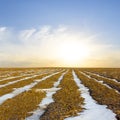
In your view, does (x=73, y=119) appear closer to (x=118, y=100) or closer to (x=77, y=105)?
(x=77, y=105)

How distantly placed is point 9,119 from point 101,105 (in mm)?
6088

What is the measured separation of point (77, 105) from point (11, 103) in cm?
440

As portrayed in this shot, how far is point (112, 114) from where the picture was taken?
47.4ft

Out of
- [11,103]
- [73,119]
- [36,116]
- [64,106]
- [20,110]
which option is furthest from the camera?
[11,103]

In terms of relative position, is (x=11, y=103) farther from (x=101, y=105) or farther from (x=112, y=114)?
(x=112, y=114)

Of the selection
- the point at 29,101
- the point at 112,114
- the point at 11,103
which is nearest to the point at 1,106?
the point at 11,103

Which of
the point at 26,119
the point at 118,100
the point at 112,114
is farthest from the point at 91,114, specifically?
the point at 118,100

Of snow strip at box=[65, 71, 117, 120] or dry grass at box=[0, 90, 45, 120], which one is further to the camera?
dry grass at box=[0, 90, 45, 120]

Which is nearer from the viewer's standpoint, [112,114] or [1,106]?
[112,114]

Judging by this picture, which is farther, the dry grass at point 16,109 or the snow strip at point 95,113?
the dry grass at point 16,109

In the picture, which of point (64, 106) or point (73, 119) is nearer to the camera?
point (73, 119)

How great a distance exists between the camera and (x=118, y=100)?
19172mm

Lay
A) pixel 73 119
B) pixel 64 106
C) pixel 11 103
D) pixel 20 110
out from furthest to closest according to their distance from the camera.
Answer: pixel 11 103, pixel 64 106, pixel 20 110, pixel 73 119

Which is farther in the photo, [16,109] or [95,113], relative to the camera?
[16,109]
